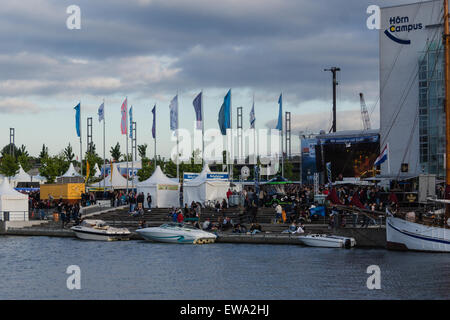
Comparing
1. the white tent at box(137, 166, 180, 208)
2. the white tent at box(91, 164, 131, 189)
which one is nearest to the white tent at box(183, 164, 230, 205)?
the white tent at box(137, 166, 180, 208)

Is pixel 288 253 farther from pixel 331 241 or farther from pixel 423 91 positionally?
pixel 423 91

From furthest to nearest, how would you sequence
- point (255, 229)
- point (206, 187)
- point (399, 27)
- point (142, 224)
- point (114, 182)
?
1. point (114, 182)
2. point (399, 27)
3. point (206, 187)
4. point (142, 224)
5. point (255, 229)

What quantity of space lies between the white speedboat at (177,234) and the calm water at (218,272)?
1.10 meters

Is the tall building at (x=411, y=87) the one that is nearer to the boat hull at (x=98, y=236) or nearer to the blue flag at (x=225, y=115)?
the blue flag at (x=225, y=115)

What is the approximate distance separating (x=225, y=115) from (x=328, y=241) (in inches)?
798

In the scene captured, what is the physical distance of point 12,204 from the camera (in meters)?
58.2

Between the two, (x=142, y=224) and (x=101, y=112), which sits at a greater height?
(x=101, y=112)

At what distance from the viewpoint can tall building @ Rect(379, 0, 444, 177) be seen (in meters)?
63.2

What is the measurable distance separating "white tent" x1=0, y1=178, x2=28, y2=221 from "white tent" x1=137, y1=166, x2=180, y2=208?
32.4 feet

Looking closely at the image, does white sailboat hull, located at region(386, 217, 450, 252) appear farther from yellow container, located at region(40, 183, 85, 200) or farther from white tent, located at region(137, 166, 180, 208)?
yellow container, located at region(40, 183, 85, 200)

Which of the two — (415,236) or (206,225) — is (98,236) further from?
(415,236)

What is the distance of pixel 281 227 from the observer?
46.8m

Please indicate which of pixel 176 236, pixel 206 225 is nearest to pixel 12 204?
pixel 176 236

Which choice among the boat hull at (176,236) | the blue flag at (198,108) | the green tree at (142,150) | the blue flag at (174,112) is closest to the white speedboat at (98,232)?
the boat hull at (176,236)
